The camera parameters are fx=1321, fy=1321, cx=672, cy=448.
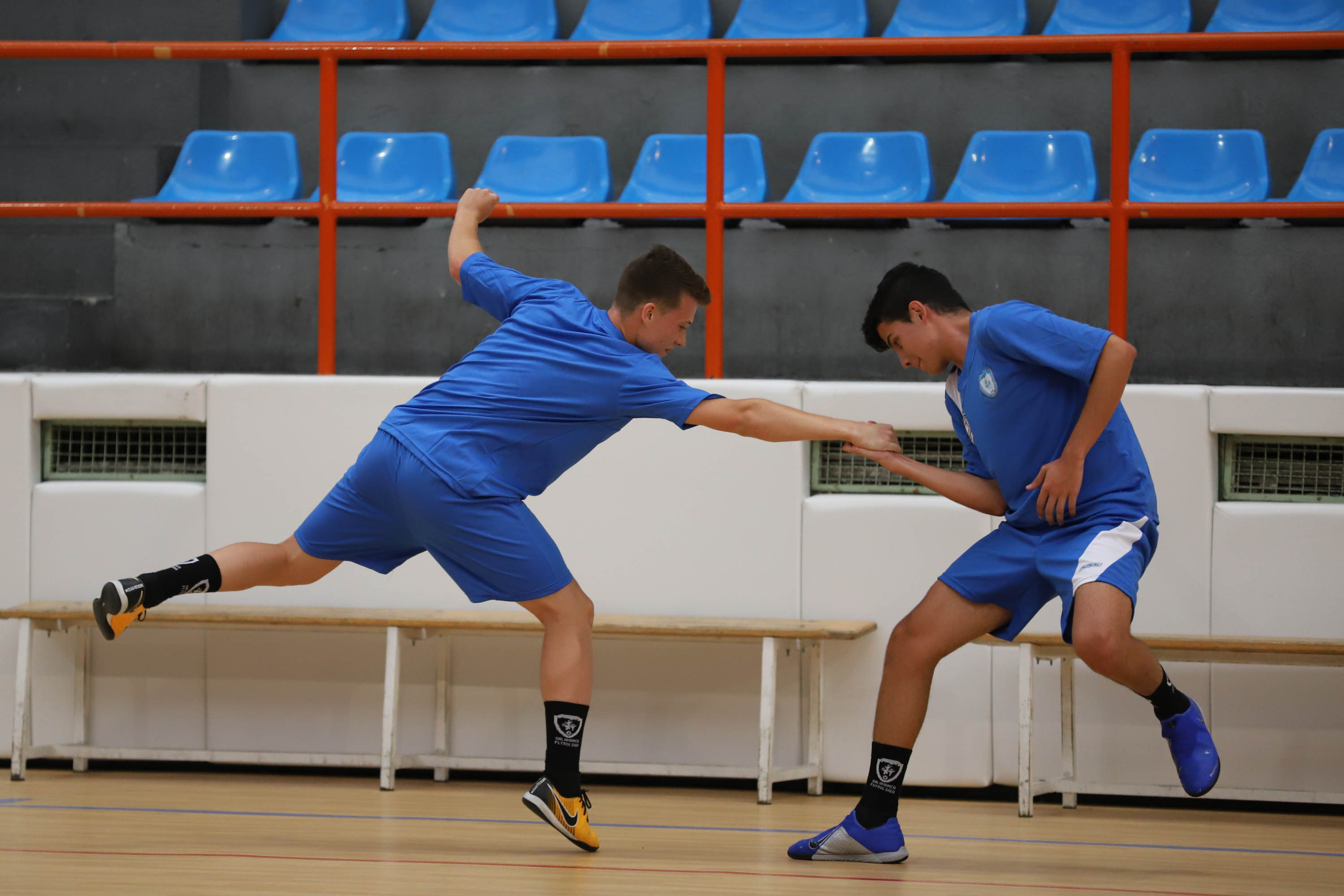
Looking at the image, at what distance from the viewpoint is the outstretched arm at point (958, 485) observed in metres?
3.09

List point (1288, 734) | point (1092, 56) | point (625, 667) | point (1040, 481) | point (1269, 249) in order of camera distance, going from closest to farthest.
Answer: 1. point (1040, 481)
2. point (1288, 734)
3. point (625, 667)
4. point (1269, 249)
5. point (1092, 56)

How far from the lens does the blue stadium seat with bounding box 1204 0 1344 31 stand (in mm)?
6184

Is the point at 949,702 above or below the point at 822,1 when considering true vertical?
below

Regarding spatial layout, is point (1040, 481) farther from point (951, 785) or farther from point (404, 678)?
point (404, 678)

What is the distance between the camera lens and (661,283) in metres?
3.09

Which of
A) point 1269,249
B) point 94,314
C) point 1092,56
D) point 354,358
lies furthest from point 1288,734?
point 94,314

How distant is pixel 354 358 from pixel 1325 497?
4.07 meters

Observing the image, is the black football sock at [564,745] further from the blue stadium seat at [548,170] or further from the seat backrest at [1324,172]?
the seat backrest at [1324,172]

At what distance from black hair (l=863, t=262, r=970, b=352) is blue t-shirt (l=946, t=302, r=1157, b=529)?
0.25ft

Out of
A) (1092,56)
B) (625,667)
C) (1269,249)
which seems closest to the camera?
(625,667)

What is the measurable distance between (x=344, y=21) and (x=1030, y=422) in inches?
205

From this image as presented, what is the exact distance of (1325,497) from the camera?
157 inches

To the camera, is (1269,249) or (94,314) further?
(94,314)

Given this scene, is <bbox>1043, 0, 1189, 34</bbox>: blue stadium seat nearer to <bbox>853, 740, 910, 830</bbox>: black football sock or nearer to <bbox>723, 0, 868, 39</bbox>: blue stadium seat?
<bbox>723, 0, 868, 39</bbox>: blue stadium seat
